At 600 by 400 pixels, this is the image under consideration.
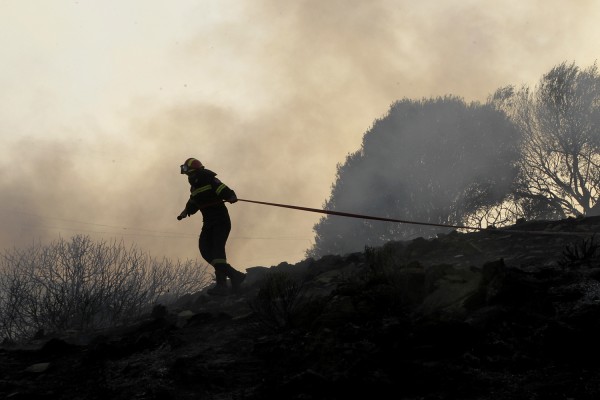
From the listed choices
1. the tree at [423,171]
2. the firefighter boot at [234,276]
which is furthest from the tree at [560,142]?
the firefighter boot at [234,276]

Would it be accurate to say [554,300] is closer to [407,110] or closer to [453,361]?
[453,361]

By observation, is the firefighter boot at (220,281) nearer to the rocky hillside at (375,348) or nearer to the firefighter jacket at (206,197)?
the firefighter jacket at (206,197)

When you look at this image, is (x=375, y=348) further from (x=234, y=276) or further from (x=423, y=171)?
(x=423, y=171)

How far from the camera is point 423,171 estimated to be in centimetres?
2919

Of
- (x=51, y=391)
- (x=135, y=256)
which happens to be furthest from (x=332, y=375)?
(x=135, y=256)

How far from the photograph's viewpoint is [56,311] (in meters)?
10.0

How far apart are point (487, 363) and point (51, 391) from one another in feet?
10.8

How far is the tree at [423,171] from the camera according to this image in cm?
2798

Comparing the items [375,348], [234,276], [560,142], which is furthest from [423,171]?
[375,348]

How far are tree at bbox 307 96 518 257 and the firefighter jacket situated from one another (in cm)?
1960

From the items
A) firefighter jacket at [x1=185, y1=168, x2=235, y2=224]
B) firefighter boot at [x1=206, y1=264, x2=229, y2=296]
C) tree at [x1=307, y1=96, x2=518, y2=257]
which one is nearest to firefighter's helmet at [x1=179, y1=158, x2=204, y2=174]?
firefighter jacket at [x1=185, y1=168, x2=235, y2=224]

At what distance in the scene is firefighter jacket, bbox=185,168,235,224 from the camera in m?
8.95

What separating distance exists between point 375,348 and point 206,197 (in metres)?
5.39

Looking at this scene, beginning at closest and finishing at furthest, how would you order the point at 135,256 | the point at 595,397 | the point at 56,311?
1. the point at 595,397
2. the point at 56,311
3. the point at 135,256
